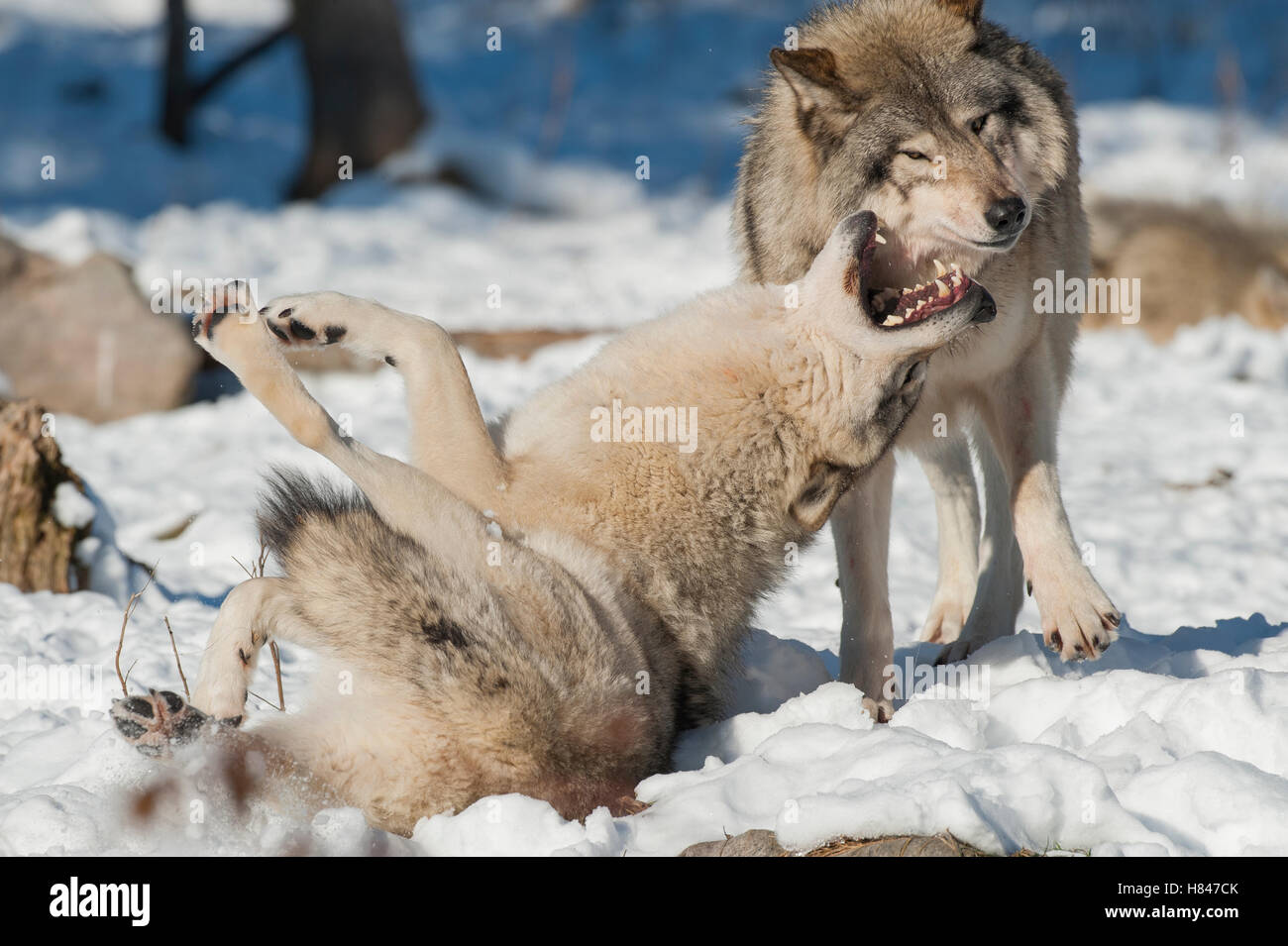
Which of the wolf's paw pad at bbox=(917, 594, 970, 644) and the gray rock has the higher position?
the gray rock

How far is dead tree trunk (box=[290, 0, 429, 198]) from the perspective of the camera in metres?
15.0

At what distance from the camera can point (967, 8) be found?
163 inches

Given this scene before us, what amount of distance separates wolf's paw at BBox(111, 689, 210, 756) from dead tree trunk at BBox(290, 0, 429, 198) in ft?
42.5

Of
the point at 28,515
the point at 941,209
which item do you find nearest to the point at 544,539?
the point at 941,209

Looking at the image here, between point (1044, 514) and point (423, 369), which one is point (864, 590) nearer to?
point (1044, 514)

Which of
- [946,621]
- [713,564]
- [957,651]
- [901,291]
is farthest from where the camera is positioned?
[946,621]

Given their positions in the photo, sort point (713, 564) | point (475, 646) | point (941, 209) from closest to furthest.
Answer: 1. point (475, 646)
2. point (713, 564)
3. point (941, 209)

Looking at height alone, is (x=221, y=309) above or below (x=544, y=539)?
above

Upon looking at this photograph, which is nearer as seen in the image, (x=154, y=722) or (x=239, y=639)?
(x=154, y=722)

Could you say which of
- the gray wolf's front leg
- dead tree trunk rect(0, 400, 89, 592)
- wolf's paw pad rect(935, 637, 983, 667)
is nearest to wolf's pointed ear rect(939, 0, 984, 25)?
the gray wolf's front leg

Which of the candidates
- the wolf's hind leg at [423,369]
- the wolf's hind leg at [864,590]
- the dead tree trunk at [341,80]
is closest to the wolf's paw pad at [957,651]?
the wolf's hind leg at [864,590]

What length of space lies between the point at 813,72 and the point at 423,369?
1.56m

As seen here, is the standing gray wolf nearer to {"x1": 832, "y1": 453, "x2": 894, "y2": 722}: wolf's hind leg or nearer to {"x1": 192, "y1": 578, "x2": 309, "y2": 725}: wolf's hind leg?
{"x1": 832, "y1": 453, "x2": 894, "y2": 722}: wolf's hind leg

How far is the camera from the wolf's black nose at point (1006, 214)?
3629mm
